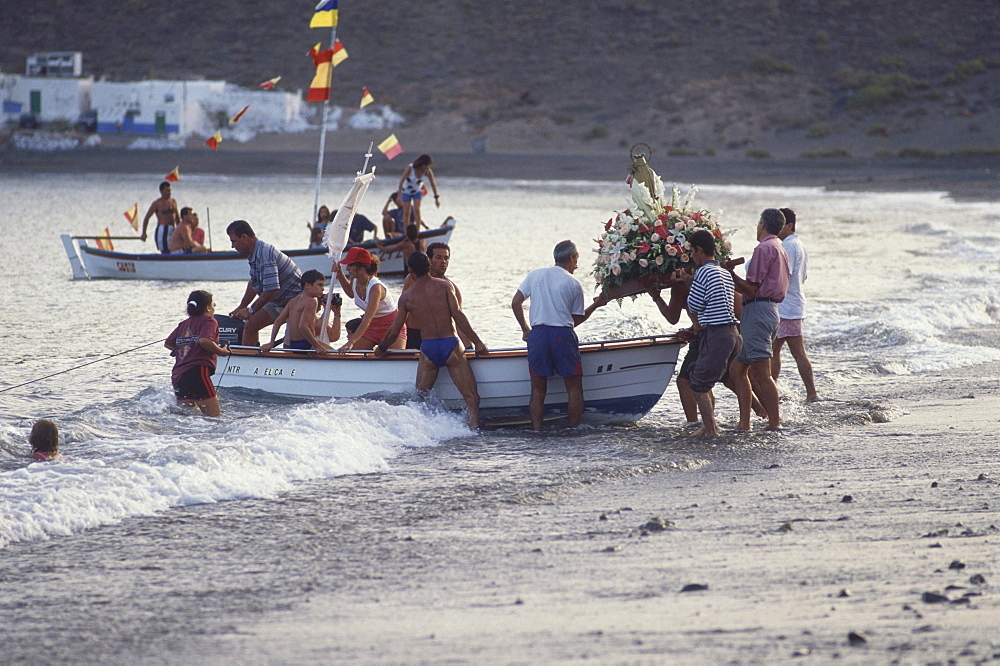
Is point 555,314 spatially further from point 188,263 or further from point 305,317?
point 188,263

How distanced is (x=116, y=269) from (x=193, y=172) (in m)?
27.7

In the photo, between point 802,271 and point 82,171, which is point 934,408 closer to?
point 802,271

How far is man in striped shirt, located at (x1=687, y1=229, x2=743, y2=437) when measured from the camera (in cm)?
770

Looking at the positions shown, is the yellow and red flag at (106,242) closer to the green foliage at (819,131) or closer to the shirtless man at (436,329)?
the shirtless man at (436,329)

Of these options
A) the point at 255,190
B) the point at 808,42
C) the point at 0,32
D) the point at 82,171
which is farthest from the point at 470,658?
the point at 0,32

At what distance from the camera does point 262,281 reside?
10.2 m

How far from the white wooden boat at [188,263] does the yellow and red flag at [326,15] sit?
11.5ft

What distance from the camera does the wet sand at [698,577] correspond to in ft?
14.4

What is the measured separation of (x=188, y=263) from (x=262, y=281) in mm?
8116

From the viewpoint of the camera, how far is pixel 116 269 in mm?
18469

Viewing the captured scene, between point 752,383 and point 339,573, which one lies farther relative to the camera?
point 752,383

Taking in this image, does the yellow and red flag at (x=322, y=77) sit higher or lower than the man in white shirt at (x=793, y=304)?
higher

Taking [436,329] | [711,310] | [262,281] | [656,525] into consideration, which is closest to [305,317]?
[262,281]

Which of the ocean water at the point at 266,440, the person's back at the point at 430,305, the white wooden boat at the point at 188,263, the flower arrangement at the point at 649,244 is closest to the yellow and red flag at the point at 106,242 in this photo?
the white wooden boat at the point at 188,263
